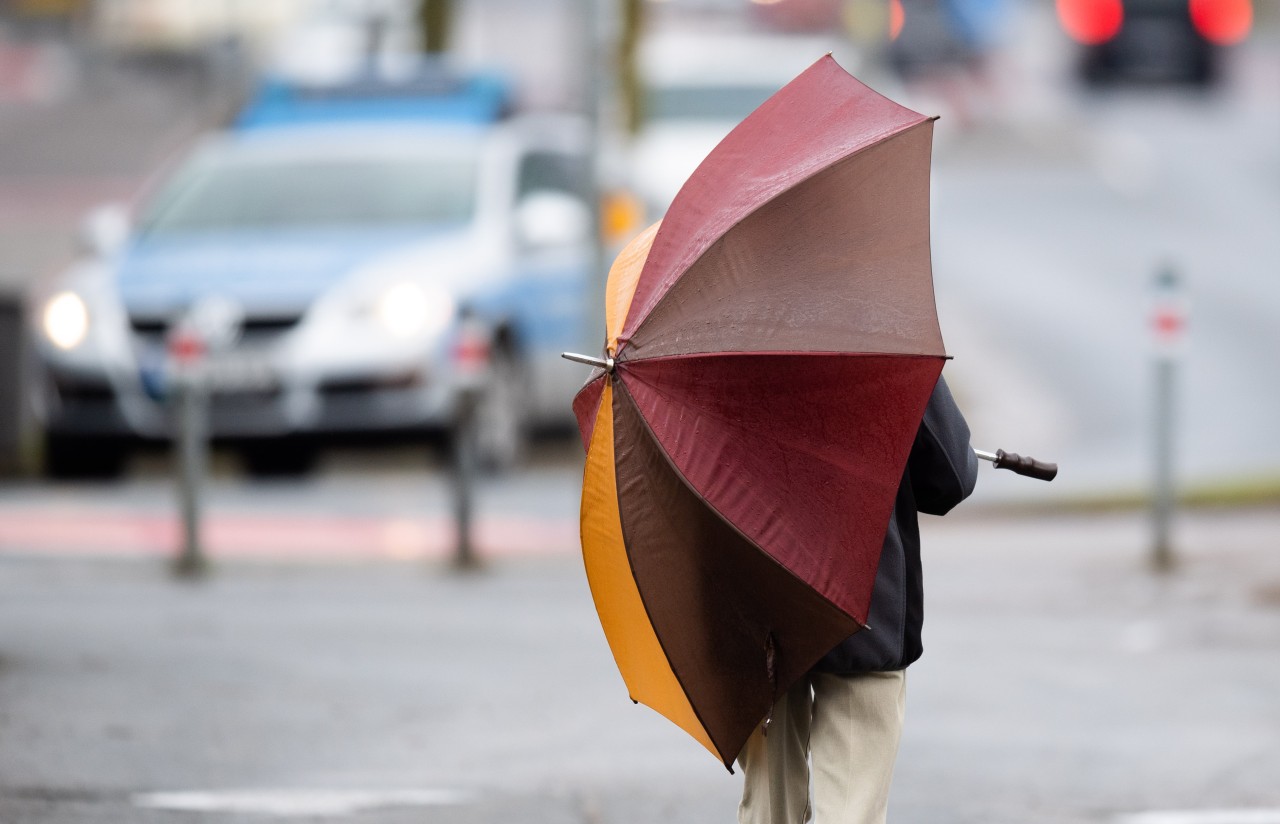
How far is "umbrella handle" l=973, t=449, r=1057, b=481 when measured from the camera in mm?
4484

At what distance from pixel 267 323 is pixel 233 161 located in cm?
216

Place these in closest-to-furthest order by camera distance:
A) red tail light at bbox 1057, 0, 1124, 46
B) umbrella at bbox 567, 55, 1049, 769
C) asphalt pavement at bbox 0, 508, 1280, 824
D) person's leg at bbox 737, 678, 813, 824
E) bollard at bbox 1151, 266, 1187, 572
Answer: umbrella at bbox 567, 55, 1049, 769 → person's leg at bbox 737, 678, 813, 824 → asphalt pavement at bbox 0, 508, 1280, 824 → bollard at bbox 1151, 266, 1187, 572 → red tail light at bbox 1057, 0, 1124, 46

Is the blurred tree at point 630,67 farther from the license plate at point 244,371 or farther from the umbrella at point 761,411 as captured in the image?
the umbrella at point 761,411

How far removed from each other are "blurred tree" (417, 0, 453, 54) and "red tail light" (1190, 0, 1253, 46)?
Result: 13406mm

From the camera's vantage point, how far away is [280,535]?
1121 cm

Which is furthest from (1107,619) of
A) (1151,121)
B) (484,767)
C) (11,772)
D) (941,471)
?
(1151,121)

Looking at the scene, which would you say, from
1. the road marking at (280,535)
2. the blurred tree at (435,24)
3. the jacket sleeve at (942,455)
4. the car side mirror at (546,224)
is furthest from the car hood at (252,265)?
the blurred tree at (435,24)

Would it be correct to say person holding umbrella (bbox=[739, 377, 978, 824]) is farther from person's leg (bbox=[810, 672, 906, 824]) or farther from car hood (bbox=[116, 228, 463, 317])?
car hood (bbox=[116, 228, 463, 317])

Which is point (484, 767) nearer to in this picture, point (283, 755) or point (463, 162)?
point (283, 755)

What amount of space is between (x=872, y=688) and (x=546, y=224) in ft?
29.3

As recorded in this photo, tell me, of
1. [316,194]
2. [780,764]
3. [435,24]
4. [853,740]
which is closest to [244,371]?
[316,194]

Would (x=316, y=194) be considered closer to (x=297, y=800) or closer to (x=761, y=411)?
(x=297, y=800)

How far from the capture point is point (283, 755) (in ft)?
22.4

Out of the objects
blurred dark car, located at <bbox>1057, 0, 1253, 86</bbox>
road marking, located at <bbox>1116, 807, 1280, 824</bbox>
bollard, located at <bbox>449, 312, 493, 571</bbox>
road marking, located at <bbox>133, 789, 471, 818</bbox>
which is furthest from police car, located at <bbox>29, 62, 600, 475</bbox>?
blurred dark car, located at <bbox>1057, 0, 1253, 86</bbox>
